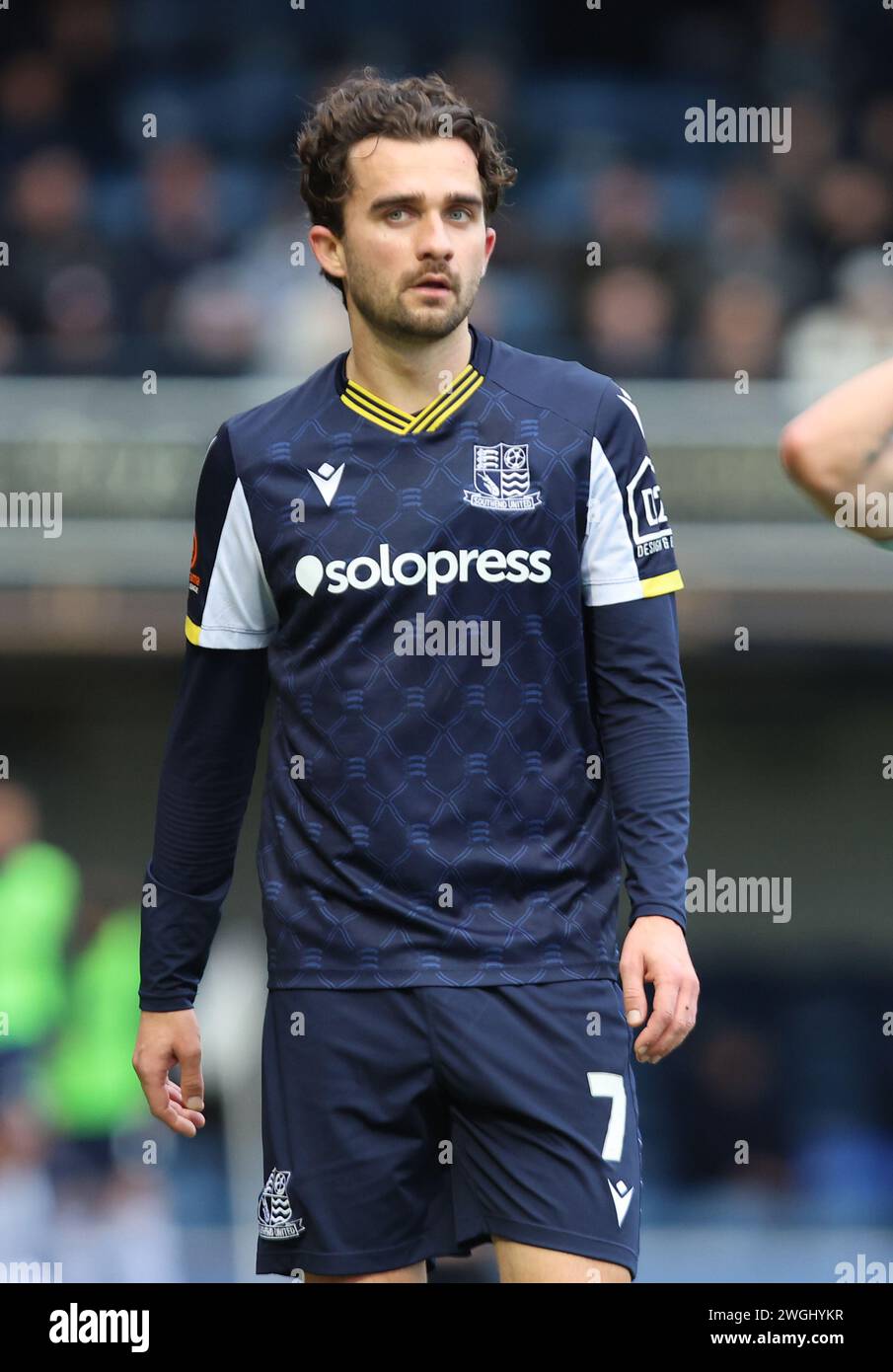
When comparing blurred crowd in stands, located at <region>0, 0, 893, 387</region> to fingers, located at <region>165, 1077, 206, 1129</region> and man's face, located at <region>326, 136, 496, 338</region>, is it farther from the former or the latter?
fingers, located at <region>165, 1077, 206, 1129</region>

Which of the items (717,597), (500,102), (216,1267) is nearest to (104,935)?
(216,1267)

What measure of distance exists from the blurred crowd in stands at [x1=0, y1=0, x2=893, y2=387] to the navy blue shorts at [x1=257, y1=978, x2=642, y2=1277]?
5.79 m

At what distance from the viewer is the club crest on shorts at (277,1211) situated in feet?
10.5

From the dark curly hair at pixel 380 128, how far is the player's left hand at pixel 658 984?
42.8 inches

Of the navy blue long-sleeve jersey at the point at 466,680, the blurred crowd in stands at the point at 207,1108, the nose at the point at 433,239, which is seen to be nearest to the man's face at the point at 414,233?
the nose at the point at 433,239

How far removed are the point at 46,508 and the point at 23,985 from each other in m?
1.85

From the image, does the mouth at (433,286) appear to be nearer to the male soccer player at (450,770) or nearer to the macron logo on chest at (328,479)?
the male soccer player at (450,770)

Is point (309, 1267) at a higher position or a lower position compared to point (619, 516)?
lower

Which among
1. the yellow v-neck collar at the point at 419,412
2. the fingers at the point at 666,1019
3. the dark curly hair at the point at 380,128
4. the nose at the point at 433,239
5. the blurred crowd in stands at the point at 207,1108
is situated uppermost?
the dark curly hair at the point at 380,128

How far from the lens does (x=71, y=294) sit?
9047 mm

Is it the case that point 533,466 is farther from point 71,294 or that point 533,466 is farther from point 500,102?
point 500,102

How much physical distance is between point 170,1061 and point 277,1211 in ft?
1.10

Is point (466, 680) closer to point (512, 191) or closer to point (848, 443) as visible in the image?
point (848, 443)

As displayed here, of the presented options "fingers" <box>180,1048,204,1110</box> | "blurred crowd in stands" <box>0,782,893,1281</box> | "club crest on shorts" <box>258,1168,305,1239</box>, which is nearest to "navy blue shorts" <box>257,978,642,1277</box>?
"club crest on shorts" <box>258,1168,305,1239</box>
